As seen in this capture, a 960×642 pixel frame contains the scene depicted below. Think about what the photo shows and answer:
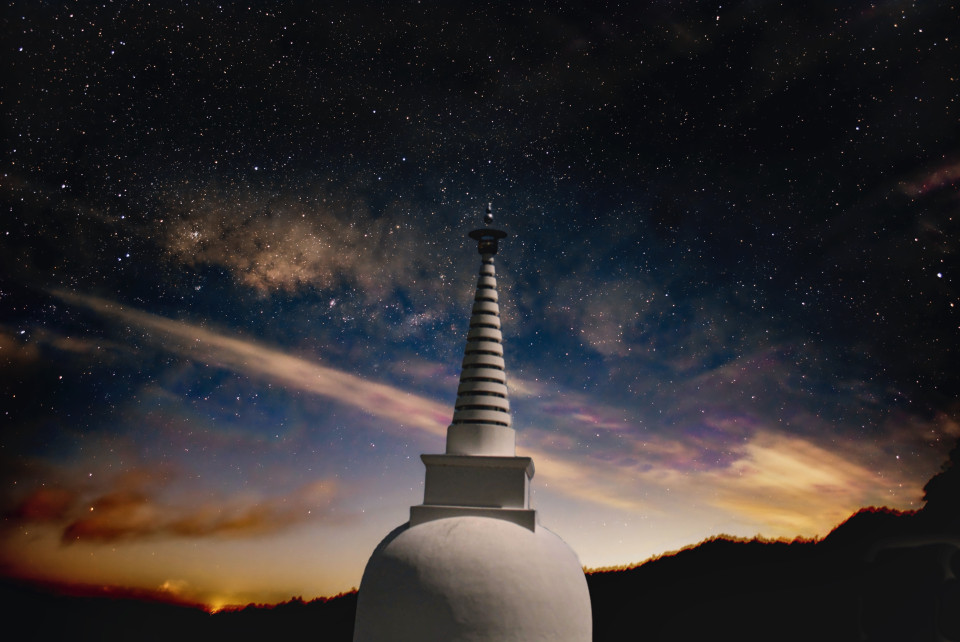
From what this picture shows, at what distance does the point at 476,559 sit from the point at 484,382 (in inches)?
216

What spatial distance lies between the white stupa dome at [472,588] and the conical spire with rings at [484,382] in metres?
2.62

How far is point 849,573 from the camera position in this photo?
113 feet

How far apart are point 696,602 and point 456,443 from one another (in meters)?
28.9

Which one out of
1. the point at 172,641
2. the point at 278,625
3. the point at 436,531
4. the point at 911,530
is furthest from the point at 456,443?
the point at 278,625

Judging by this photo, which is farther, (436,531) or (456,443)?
(456,443)

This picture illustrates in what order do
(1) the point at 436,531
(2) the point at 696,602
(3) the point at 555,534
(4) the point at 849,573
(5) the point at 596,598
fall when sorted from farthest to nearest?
(5) the point at 596,598 < (2) the point at 696,602 < (4) the point at 849,573 < (3) the point at 555,534 < (1) the point at 436,531

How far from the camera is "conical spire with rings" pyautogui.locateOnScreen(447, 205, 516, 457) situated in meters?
19.1

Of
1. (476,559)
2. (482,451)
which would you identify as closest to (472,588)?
(476,559)

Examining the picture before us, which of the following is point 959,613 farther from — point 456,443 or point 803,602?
point 456,443

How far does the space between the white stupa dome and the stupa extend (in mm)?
21

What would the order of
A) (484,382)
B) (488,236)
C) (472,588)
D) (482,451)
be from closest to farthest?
(472,588)
(482,451)
(484,382)
(488,236)

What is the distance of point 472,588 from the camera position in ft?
50.9

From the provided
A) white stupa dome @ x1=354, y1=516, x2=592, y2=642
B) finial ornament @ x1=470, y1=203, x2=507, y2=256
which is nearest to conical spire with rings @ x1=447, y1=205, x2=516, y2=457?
finial ornament @ x1=470, y1=203, x2=507, y2=256

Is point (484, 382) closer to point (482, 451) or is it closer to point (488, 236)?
point (482, 451)
